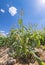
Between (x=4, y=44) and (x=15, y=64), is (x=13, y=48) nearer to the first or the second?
(x=15, y=64)

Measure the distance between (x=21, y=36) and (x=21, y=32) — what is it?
6.3 inches

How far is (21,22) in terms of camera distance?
3371 millimetres

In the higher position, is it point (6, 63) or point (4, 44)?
point (4, 44)

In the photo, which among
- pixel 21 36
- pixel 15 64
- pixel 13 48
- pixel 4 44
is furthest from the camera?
pixel 4 44

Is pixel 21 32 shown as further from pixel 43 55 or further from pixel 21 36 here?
pixel 43 55

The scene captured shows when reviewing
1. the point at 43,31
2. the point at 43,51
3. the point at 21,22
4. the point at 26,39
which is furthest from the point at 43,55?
the point at 43,31

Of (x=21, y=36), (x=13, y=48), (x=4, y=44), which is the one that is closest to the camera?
(x=21, y=36)

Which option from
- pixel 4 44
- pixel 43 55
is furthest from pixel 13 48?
pixel 4 44

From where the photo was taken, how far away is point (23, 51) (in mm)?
3094

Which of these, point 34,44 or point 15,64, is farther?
point 34,44

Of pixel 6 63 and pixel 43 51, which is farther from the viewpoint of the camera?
pixel 43 51

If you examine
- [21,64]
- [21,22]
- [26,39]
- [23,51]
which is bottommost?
[21,64]

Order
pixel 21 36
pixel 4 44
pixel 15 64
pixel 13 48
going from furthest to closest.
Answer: pixel 4 44
pixel 13 48
pixel 21 36
pixel 15 64

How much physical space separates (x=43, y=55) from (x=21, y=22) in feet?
2.53
